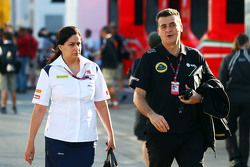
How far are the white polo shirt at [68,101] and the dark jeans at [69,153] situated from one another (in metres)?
A: 0.05

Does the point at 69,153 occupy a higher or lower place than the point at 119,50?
higher

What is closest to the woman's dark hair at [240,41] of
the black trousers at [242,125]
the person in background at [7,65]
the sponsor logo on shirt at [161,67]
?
the black trousers at [242,125]

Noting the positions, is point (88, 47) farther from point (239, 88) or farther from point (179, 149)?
point (179, 149)

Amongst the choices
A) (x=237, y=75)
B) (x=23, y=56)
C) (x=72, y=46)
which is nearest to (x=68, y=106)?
(x=72, y=46)

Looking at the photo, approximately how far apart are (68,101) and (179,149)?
966 mm

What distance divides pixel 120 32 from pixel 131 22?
0.57 meters

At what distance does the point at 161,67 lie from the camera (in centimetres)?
643

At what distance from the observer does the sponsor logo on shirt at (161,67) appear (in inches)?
252

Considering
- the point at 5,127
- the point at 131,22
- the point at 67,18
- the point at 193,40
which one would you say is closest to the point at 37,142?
the point at 5,127

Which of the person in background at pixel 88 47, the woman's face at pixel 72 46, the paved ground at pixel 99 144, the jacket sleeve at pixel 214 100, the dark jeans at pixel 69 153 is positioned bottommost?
the paved ground at pixel 99 144

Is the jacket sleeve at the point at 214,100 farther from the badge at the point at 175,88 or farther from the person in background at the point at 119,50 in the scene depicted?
the person in background at the point at 119,50

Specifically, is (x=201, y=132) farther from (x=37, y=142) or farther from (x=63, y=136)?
(x=37, y=142)

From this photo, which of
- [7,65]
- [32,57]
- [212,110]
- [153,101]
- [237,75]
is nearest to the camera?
[212,110]

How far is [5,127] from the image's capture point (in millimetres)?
14812
